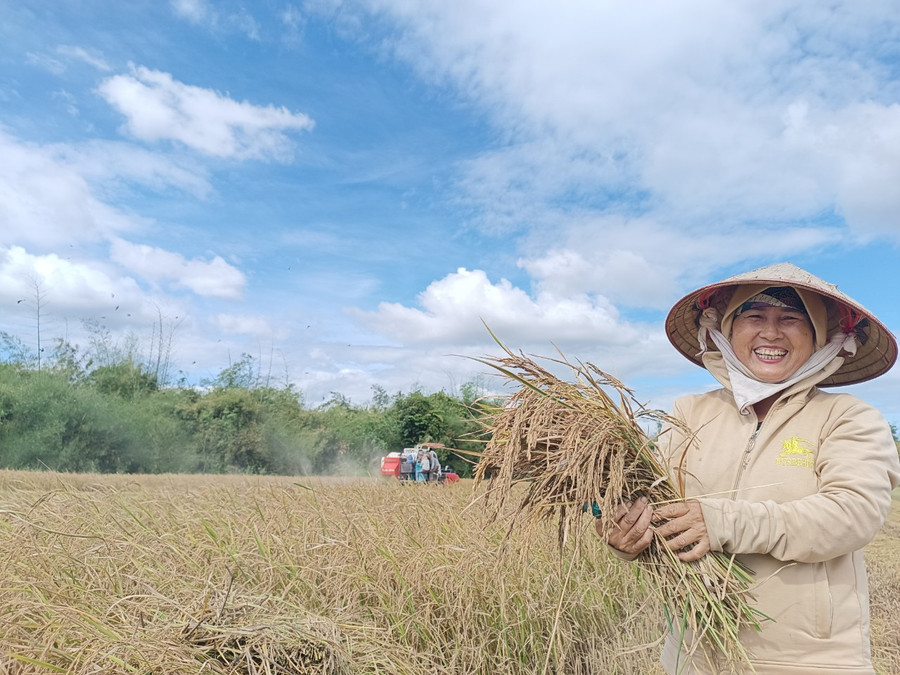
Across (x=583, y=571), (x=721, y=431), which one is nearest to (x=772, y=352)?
(x=721, y=431)

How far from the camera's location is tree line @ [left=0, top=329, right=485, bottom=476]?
18.8 metres

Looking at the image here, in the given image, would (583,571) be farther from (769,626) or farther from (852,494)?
(852,494)

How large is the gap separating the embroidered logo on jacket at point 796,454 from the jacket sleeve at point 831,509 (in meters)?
0.03

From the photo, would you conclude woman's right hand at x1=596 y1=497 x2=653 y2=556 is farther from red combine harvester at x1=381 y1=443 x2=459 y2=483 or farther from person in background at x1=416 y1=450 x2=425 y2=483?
red combine harvester at x1=381 y1=443 x2=459 y2=483

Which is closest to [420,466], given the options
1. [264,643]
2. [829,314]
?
[264,643]

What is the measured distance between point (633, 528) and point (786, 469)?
18.0 inches

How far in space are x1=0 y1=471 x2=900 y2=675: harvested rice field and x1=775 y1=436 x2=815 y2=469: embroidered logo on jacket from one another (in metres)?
0.77

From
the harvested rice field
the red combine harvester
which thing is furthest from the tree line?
the harvested rice field

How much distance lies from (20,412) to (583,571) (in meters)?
19.3

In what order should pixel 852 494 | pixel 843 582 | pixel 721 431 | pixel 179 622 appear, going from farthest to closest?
pixel 179 622, pixel 721 431, pixel 843 582, pixel 852 494

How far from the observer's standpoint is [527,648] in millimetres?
3488

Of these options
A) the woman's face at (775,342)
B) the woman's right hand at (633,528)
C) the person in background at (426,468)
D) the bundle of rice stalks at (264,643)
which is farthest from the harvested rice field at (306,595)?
the person in background at (426,468)

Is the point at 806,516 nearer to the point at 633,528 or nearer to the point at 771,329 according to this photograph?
the point at 633,528

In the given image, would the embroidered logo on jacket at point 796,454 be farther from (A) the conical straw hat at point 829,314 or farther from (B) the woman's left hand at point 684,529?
(A) the conical straw hat at point 829,314
